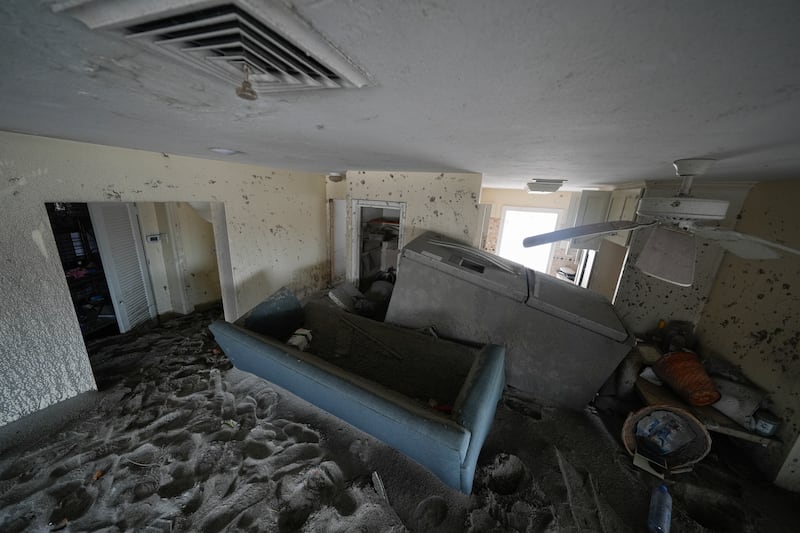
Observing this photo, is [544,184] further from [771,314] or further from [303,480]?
[303,480]

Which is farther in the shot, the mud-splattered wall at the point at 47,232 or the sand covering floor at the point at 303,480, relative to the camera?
the mud-splattered wall at the point at 47,232

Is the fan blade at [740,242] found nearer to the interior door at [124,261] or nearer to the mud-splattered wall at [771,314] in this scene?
the mud-splattered wall at [771,314]

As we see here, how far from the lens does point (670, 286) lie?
2307 mm

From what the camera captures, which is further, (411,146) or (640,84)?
(411,146)

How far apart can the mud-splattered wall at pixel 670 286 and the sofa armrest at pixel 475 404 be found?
1641mm

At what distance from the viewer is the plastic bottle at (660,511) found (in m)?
1.32

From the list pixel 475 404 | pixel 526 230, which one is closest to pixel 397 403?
pixel 475 404

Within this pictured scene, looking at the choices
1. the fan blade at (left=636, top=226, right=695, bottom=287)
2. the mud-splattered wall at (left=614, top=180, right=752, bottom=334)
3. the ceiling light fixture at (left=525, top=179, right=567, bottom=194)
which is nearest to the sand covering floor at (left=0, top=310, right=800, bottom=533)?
the mud-splattered wall at (left=614, top=180, right=752, bottom=334)

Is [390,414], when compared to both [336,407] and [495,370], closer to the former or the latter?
[336,407]

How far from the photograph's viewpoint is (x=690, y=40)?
0.39 m

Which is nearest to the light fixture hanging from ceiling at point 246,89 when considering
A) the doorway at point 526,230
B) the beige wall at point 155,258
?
the beige wall at point 155,258

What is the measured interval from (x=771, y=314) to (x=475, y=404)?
2.23 meters

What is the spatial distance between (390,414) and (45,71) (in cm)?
169

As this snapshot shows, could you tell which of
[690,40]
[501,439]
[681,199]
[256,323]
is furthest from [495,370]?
[256,323]
